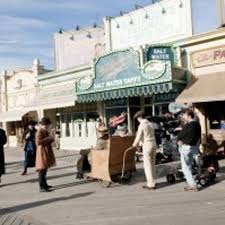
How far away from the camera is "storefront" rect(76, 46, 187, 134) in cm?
1886

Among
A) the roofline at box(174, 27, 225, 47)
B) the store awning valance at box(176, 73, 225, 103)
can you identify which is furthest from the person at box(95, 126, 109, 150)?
the roofline at box(174, 27, 225, 47)

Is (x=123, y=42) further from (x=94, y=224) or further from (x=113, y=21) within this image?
(x=94, y=224)

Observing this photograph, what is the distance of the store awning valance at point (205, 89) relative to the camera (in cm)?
1683

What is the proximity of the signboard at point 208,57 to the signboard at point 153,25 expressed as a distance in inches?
122

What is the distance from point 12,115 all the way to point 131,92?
1534 centimetres

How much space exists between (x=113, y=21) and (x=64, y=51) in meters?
10.0

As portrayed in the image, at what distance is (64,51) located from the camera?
36.0 meters

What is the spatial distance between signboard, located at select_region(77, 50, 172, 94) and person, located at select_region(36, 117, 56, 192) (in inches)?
294

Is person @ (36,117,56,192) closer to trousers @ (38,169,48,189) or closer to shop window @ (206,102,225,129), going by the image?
trousers @ (38,169,48,189)

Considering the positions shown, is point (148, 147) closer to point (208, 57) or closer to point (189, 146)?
point (189, 146)

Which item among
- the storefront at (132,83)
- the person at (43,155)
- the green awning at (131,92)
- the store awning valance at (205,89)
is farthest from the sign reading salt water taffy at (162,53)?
the person at (43,155)

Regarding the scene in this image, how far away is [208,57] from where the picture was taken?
18469 millimetres

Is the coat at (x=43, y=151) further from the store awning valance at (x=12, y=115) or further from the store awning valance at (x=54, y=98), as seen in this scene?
the store awning valance at (x=12, y=115)

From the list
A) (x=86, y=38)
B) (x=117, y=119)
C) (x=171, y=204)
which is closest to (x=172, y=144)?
(x=117, y=119)
